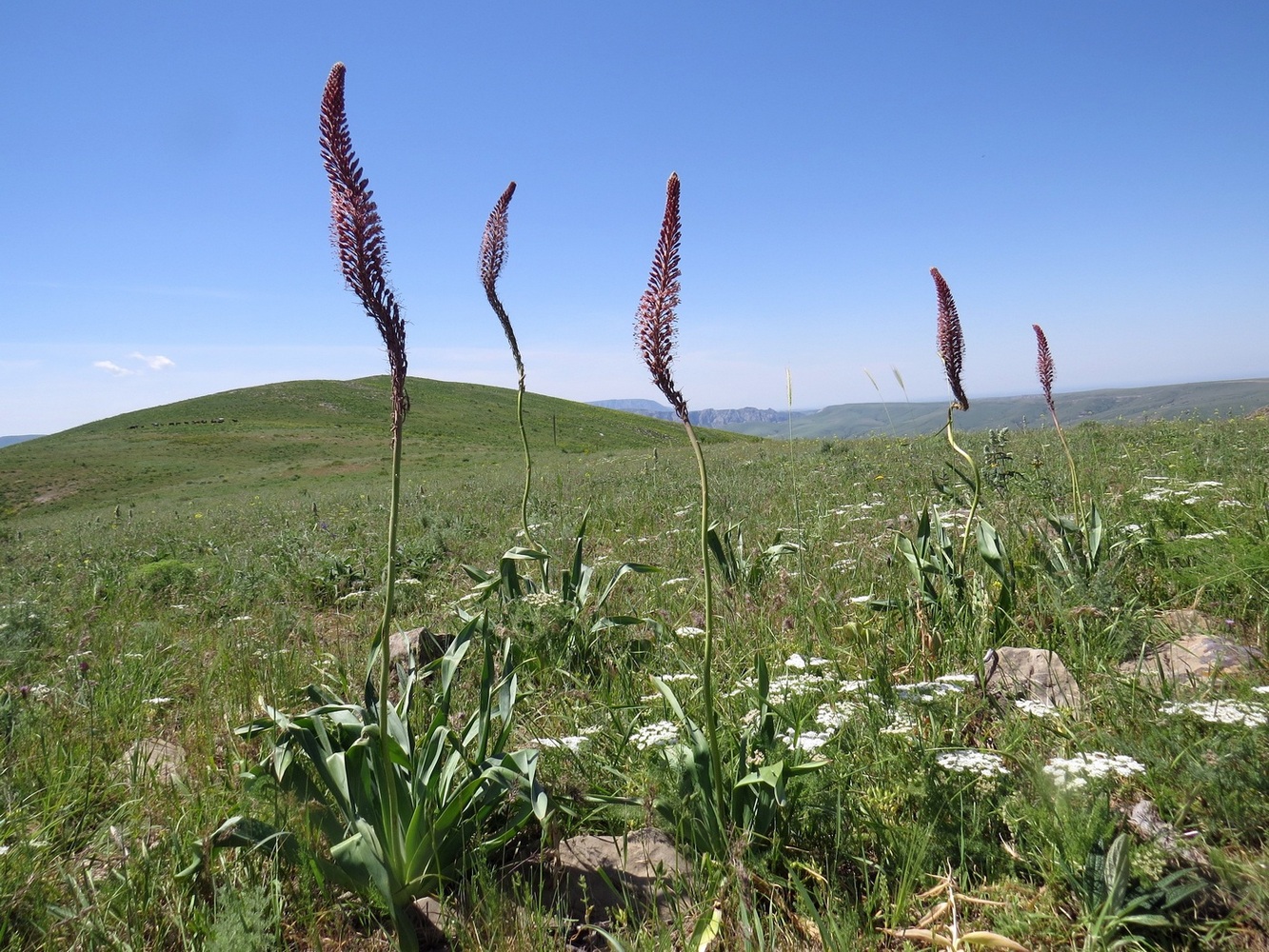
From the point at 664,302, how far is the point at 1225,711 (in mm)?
2374

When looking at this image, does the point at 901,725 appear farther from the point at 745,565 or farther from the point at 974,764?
the point at 745,565

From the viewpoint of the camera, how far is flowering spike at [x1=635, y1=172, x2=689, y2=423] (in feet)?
7.70

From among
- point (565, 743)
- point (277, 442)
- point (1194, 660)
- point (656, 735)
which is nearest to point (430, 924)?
point (565, 743)

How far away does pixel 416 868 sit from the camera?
93.1 inches

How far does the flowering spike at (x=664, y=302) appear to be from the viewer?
7.70 feet

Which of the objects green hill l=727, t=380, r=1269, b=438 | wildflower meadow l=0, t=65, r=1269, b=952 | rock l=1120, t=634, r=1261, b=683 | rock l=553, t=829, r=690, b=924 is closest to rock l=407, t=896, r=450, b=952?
wildflower meadow l=0, t=65, r=1269, b=952

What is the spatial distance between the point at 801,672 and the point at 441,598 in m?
3.83

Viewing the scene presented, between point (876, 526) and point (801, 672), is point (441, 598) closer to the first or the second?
point (801, 672)

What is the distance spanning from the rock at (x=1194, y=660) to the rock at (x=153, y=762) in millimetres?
4236

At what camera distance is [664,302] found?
236cm

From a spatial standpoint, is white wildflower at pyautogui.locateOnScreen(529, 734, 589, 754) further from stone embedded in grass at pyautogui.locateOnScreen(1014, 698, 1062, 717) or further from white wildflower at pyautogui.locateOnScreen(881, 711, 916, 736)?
stone embedded in grass at pyautogui.locateOnScreen(1014, 698, 1062, 717)

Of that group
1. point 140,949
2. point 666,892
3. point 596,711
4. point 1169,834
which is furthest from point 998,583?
point 140,949

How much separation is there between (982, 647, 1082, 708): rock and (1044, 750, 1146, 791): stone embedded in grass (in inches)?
23.4

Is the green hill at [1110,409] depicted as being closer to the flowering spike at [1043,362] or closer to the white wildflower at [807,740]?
the flowering spike at [1043,362]
